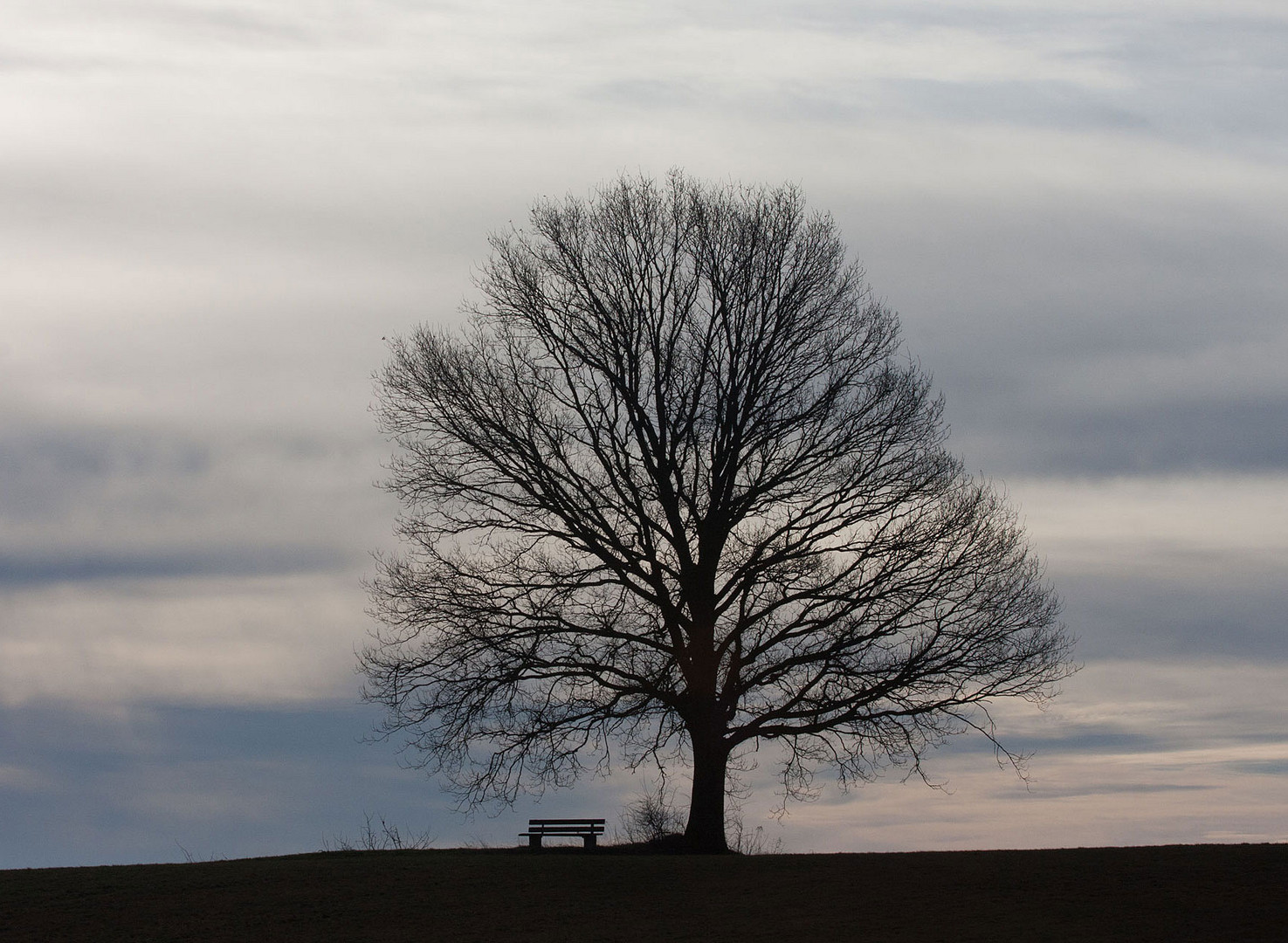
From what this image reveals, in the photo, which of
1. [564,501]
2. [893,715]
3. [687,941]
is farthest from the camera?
[564,501]

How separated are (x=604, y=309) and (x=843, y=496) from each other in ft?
20.6

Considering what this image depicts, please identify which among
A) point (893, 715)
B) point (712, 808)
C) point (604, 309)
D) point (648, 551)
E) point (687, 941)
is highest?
point (604, 309)

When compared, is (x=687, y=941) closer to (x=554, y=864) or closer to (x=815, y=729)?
(x=554, y=864)

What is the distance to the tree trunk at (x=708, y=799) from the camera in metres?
24.4

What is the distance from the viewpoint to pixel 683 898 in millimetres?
19672

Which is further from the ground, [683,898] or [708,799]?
[708,799]

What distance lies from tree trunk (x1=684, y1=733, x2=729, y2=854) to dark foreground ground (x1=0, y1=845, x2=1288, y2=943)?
4.10 feet

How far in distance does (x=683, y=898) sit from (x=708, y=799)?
488 cm

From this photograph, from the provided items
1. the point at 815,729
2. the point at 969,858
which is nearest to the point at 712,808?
the point at 815,729

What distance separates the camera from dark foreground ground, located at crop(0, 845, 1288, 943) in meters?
17.1

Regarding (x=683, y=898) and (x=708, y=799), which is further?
(x=708, y=799)

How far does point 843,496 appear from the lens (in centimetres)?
2547

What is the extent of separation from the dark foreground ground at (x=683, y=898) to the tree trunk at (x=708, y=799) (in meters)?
1.25

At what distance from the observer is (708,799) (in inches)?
965
